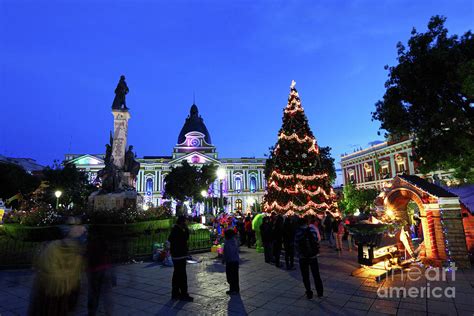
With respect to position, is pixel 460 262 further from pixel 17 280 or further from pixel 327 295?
pixel 17 280

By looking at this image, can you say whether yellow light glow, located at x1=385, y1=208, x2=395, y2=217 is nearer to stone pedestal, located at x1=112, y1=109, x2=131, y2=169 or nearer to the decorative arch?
the decorative arch

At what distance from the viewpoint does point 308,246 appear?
19.0 feet

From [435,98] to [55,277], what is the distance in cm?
1581

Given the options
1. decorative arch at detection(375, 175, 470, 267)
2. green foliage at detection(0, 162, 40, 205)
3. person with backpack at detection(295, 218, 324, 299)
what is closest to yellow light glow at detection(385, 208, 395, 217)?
decorative arch at detection(375, 175, 470, 267)

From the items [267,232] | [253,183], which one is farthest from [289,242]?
[253,183]

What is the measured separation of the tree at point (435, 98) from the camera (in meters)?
12.1

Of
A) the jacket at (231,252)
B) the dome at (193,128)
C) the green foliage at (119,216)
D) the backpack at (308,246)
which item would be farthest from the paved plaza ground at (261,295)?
the dome at (193,128)

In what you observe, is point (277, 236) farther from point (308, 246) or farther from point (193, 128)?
point (193, 128)

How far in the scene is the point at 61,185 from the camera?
40281mm

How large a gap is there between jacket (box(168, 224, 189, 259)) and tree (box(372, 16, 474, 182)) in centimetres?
1215

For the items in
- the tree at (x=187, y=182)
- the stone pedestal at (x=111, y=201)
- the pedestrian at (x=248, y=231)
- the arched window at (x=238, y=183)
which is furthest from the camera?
the arched window at (x=238, y=183)

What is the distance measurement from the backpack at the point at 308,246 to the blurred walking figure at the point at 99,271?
3708 mm

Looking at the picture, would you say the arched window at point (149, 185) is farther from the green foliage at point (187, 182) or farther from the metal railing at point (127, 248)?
the metal railing at point (127, 248)

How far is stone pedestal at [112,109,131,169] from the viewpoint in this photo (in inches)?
605
